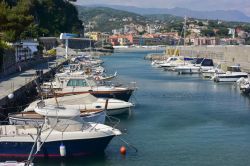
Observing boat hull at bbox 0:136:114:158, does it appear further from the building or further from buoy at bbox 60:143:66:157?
the building

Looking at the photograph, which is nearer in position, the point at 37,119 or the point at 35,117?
the point at 37,119

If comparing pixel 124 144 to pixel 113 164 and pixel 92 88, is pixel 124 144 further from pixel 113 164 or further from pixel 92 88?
pixel 92 88

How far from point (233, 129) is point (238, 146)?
4432mm

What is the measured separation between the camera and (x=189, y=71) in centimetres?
7369

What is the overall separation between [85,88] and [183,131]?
8165 mm

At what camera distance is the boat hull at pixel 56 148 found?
2177 cm

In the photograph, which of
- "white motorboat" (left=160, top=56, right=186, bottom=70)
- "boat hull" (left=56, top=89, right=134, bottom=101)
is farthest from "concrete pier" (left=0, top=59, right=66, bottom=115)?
"white motorboat" (left=160, top=56, right=186, bottom=70)

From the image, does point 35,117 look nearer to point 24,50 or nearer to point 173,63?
point 24,50

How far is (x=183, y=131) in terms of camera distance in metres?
29.0

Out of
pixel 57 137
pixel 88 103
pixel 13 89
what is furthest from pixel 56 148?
pixel 13 89

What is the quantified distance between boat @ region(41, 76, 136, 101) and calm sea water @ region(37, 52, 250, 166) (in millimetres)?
1414

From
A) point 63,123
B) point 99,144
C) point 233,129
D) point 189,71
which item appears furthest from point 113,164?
point 189,71

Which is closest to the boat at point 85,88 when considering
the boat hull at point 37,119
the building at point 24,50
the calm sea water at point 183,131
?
the calm sea water at point 183,131

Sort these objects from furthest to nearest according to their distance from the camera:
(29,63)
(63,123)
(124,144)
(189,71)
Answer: (189,71), (29,63), (124,144), (63,123)
